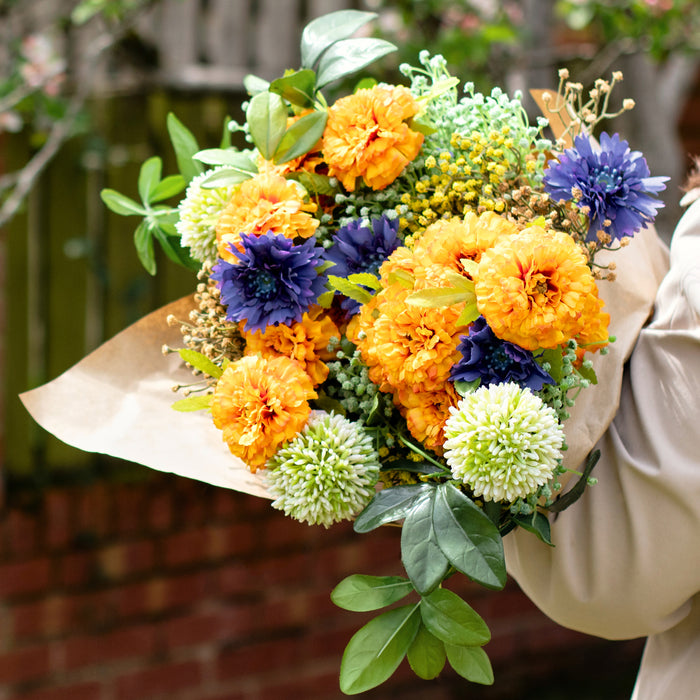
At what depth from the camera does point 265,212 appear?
3.22 feet

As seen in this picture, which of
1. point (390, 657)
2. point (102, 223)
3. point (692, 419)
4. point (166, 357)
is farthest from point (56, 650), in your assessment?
point (692, 419)

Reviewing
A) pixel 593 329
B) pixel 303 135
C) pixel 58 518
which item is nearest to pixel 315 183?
pixel 303 135

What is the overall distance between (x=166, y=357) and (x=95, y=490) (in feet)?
4.37

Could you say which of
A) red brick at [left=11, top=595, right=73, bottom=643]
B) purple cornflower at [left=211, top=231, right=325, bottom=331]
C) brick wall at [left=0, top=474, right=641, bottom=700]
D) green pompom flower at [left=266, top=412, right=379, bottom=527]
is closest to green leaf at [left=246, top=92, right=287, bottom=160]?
purple cornflower at [left=211, top=231, right=325, bottom=331]

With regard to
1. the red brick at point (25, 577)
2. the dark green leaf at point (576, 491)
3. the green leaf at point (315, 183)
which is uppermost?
the green leaf at point (315, 183)

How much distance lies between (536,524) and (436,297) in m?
0.27

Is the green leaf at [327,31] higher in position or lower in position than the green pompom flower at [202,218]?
higher

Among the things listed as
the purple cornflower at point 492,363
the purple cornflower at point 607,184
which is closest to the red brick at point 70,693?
the purple cornflower at point 492,363

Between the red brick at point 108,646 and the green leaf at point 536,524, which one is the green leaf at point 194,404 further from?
the red brick at point 108,646

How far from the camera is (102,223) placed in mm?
2424

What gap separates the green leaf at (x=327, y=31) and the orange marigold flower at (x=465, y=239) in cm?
34

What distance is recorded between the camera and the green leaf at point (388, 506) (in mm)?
877

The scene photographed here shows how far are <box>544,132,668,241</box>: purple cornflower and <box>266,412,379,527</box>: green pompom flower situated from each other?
0.35m

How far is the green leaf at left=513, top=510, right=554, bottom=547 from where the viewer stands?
909 millimetres
